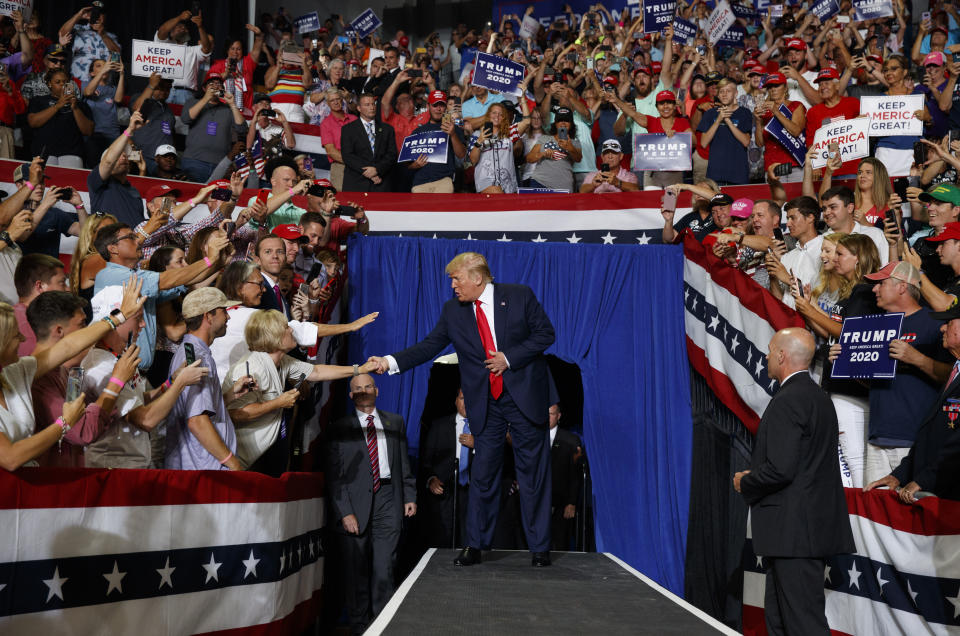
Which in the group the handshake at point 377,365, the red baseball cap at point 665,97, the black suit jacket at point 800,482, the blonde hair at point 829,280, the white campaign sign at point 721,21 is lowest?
the black suit jacket at point 800,482

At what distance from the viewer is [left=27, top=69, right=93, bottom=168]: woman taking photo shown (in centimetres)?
977

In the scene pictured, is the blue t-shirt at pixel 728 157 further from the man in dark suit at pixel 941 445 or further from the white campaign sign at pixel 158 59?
the white campaign sign at pixel 158 59

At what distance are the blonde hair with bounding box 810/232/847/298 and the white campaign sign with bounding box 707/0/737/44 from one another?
25.9 feet

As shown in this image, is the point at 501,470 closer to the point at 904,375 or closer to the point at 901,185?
the point at 904,375

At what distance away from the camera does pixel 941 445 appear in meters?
4.81

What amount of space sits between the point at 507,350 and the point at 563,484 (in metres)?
3.24

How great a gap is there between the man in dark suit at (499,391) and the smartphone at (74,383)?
7.05ft

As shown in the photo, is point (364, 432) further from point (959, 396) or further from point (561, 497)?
point (959, 396)

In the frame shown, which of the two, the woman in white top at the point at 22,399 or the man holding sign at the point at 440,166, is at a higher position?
the man holding sign at the point at 440,166

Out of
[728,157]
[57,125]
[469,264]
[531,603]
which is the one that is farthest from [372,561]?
[57,125]

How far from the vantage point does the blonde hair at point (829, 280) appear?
244 inches

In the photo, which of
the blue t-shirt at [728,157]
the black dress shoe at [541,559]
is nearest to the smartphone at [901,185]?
the blue t-shirt at [728,157]

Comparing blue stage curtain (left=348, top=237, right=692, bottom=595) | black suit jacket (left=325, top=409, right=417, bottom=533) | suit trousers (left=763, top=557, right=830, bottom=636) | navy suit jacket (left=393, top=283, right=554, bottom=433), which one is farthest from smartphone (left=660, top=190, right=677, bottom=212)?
suit trousers (left=763, top=557, right=830, bottom=636)

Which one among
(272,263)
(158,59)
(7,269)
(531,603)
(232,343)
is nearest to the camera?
(531,603)
